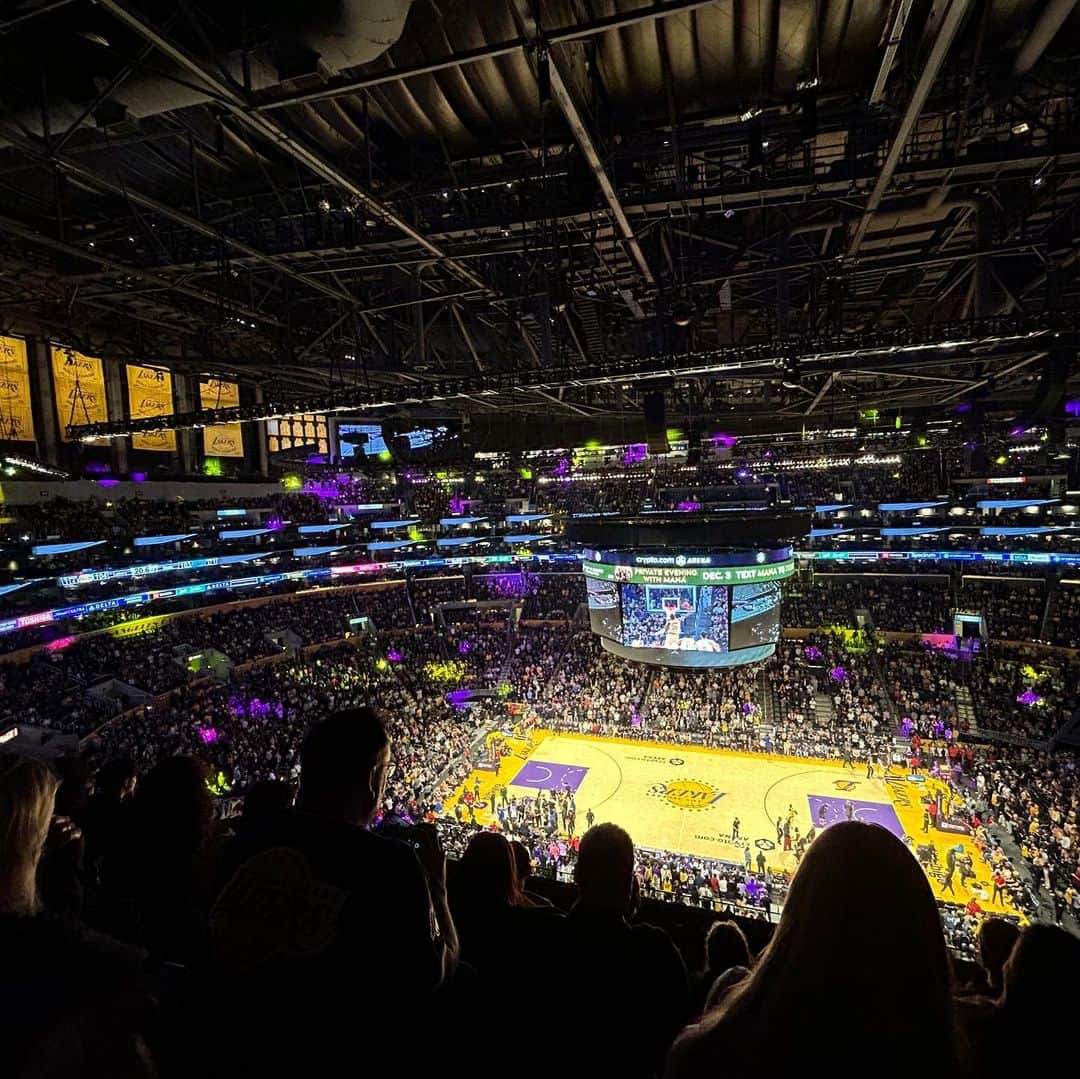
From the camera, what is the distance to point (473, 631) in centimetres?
3388

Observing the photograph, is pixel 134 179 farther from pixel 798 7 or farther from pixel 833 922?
pixel 833 922

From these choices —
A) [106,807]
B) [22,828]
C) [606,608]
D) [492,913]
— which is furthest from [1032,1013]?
[606,608]

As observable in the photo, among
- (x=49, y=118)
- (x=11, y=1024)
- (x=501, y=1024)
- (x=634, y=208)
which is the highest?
(x=49, y=118)

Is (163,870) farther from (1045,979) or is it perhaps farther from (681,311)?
(681,311)

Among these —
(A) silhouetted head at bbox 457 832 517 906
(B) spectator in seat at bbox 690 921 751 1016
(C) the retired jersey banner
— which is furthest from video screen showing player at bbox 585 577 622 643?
(C) the retired jersey banner

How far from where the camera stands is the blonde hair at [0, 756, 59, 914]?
5.24 ft

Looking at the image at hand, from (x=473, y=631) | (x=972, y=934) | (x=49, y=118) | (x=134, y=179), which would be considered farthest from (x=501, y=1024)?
(x=473, y=631)

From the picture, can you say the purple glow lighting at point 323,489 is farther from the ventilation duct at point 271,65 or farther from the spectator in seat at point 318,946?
the spectator in seat at point 318,946

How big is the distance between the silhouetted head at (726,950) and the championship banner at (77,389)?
26612mm

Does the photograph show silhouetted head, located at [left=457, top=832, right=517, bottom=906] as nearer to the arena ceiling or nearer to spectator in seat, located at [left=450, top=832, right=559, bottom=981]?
spectator in seat, located at [left=450, top=832, right=559, bottom=981]

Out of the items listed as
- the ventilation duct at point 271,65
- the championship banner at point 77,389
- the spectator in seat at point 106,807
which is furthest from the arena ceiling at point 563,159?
the championship banner at point 77,389

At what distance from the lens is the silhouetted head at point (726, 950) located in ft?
9.40

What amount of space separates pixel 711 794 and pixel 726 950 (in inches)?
718

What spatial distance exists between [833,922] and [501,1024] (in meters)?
1.44
